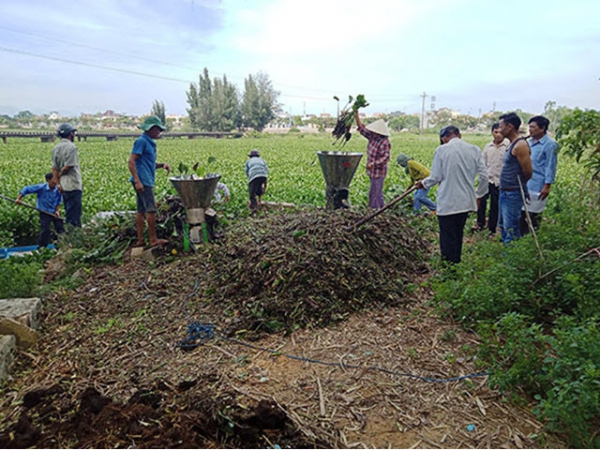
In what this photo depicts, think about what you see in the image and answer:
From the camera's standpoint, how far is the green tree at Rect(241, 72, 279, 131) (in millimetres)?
62281

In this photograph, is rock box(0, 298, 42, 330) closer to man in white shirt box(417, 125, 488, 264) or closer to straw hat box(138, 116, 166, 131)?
straw hat box(138, 116, 166, 131)

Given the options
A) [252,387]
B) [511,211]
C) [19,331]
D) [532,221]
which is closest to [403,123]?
[532,221]

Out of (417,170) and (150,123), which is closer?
(150,123)

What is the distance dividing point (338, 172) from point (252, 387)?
455 cm

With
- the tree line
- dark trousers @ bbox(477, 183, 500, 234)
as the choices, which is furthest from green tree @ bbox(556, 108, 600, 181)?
the tree line

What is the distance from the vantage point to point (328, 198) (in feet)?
23.2

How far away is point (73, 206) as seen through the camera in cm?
672

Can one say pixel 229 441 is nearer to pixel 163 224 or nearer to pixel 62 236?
pixel 163 224

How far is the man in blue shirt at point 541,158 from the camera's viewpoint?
195 inches

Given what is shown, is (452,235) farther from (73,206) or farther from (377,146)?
(73,206)

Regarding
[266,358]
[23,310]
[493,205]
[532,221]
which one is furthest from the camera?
[493,205]

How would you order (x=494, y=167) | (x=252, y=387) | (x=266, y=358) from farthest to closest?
(x=494, y=167)
(x=266, y=358)
(x=252, y=387)

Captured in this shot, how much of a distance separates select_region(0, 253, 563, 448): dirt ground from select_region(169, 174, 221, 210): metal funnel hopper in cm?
179

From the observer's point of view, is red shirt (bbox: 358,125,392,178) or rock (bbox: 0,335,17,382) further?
red shirt (bbox: 358,125,392,178)
